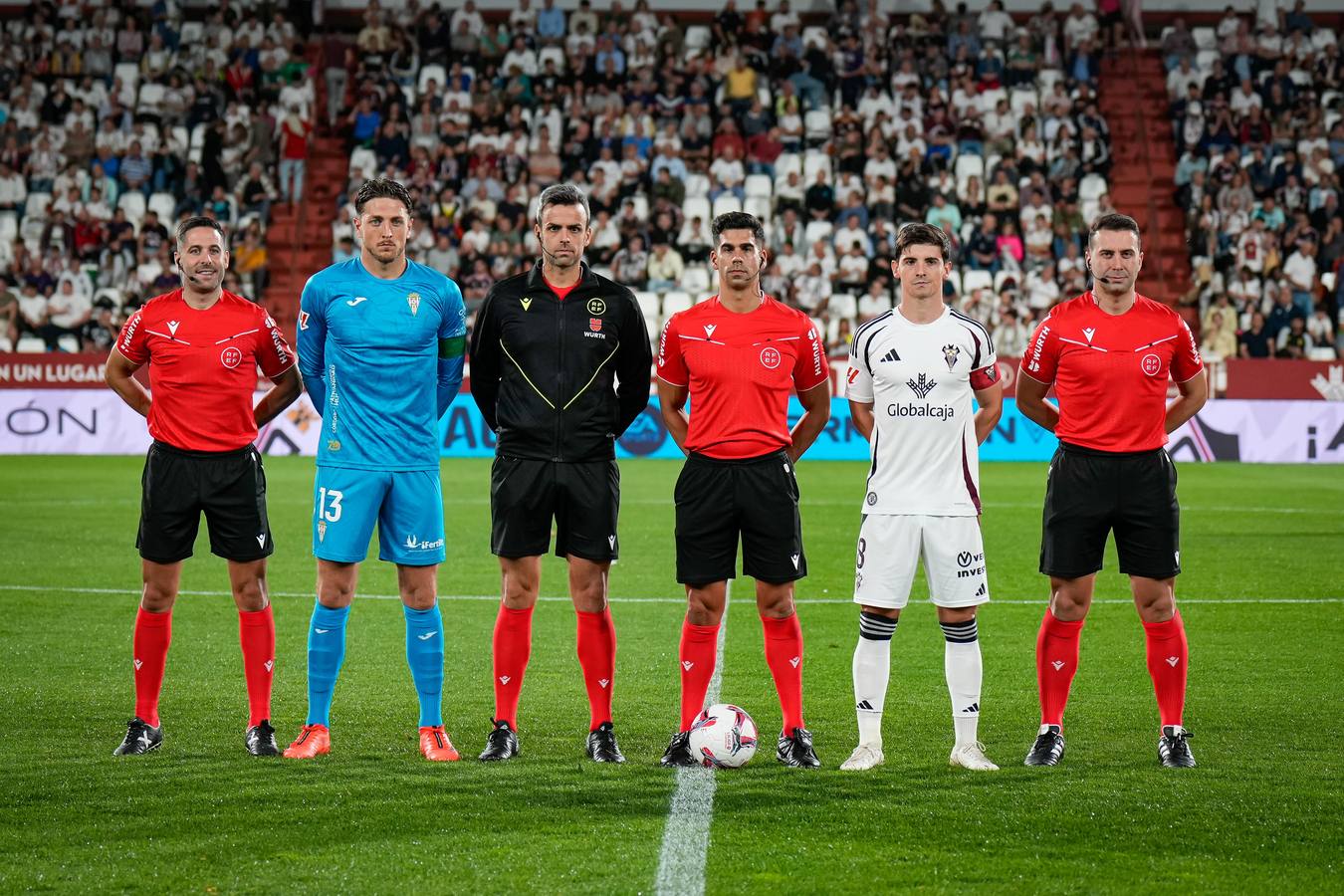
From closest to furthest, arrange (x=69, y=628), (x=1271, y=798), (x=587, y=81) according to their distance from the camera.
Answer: (x=1271, y=798), (x=69, y=628), (x=587, y=81)

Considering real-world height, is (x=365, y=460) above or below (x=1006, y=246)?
below

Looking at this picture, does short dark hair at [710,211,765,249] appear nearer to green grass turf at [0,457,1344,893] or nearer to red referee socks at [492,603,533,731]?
red referee socks at [492,603,533,731]

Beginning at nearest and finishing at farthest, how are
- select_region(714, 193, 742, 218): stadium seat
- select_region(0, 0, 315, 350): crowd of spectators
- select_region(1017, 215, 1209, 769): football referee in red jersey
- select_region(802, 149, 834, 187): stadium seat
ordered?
select_region(1017, 215, 1209, 769): football referee in red jersey
select_region(0, 0, 315, 350): crowd of spectators
select_region(714, 193, 742, 218): stadium seat
select_region(802, 149, 834, 187): stadium seat

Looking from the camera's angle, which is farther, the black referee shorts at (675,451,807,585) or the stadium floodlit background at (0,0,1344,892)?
the black referee shorts at (675,451,807,585)

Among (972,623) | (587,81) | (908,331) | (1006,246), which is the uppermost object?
(587,81)

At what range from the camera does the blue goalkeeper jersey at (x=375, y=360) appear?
6172mm

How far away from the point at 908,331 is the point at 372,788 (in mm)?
2724

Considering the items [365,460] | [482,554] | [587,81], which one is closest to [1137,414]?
[365,460]

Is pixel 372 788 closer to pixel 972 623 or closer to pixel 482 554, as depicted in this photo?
pixel 972 623

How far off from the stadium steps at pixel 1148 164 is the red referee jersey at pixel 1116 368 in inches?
734

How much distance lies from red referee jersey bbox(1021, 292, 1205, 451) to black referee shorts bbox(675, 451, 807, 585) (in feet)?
3.90

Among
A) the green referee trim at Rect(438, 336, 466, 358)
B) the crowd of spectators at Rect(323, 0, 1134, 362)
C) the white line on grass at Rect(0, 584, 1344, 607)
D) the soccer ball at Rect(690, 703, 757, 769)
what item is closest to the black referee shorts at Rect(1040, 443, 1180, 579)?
the soccer ball at Rect(690, 703, 757, 769)

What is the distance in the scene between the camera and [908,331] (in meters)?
6.12

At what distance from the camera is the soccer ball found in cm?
589
